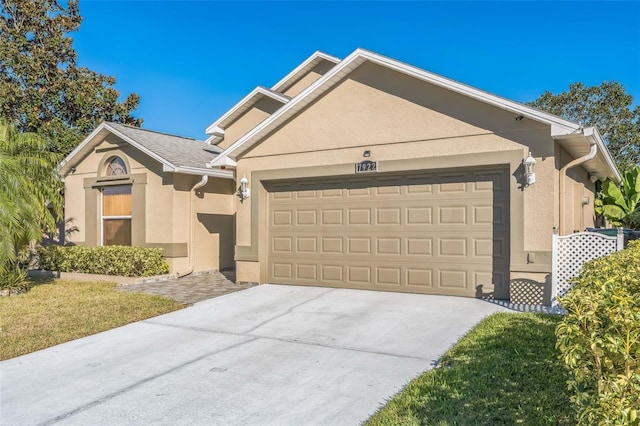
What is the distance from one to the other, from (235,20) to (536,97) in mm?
23797

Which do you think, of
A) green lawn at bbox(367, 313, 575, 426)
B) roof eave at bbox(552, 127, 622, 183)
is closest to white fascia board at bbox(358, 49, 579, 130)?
roof eave at bbox(552, 127, 622, 183)

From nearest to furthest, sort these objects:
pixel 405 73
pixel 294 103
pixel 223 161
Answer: pixel 405 73, pixel 294 103, pixel 223 161

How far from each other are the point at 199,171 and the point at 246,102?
4.33 metres

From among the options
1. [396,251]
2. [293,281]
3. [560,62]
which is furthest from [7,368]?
[560,62]

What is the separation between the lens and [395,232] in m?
9.57

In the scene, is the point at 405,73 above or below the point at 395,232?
above

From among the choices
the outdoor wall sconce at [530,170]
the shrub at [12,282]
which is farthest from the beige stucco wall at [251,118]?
the outdoor wall sconce at [530,170]

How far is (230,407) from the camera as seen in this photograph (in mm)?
4309

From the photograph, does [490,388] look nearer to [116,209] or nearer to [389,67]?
[389,67]

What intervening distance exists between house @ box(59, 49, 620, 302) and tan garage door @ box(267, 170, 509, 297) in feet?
0.08

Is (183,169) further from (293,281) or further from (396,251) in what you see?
(396,251)

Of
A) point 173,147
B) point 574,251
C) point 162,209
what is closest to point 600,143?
point 574,251

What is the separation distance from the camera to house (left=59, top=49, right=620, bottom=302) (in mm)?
8211

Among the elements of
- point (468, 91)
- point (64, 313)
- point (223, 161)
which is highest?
point (468, 91)
